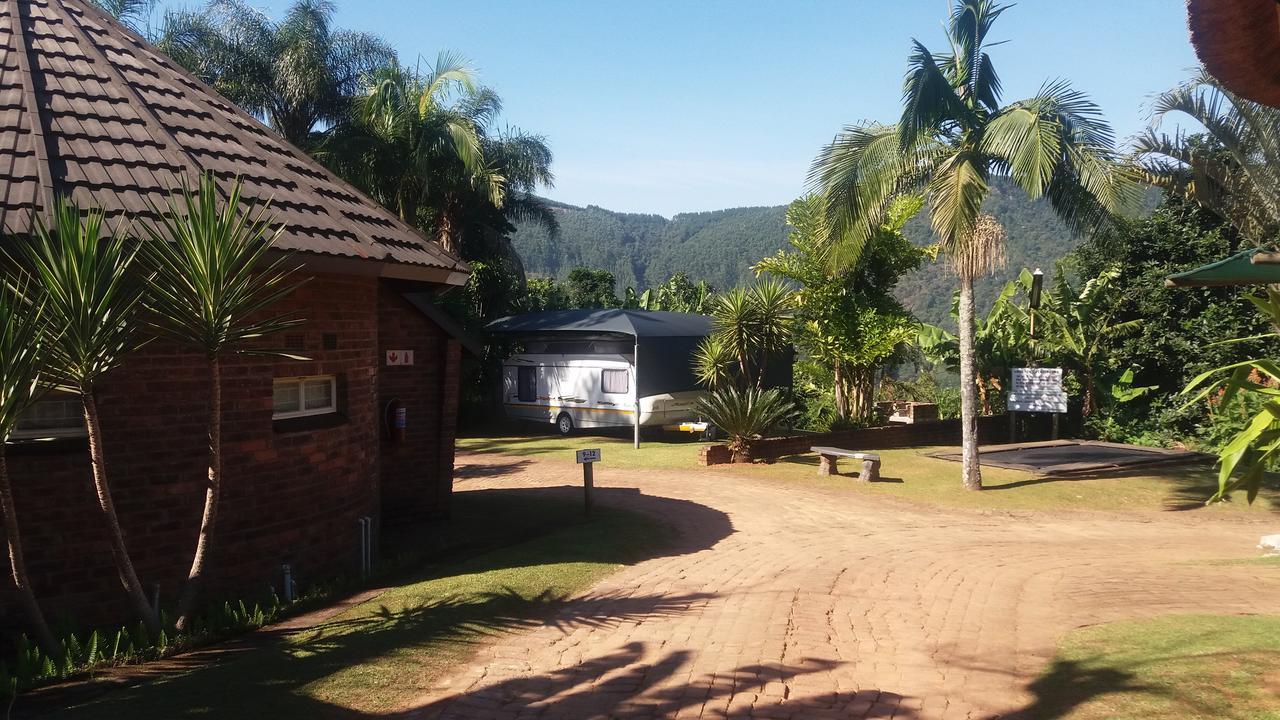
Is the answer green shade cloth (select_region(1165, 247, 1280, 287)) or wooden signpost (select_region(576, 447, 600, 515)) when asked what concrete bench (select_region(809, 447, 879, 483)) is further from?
green shade cloth (select_region(1165, 247, 1280, 287))

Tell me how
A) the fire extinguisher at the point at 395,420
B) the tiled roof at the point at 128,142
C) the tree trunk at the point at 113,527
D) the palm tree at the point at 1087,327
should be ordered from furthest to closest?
1. the palm tree at the point at 1087,327
2. the fire extinguisher at the point at 395,420
3. the tiled roof at the point at 128,142
4. the tree trunk at the point at 113,527

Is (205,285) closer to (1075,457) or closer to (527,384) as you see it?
(1075,457)

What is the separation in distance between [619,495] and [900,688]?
8036mm

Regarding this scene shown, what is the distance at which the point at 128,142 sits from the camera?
22.1ft

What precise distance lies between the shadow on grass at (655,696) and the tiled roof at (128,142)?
3.57 metres

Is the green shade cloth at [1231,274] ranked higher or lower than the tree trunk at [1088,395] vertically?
higher

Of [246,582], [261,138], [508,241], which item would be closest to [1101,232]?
[261,138]

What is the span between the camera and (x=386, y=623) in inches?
251

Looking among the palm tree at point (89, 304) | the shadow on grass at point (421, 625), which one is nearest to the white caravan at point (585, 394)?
the shadow on grass at point (421, 625)

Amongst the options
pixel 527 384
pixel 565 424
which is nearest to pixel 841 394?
pixel 565 424

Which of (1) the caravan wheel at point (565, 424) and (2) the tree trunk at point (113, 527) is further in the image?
(1) the caravan wheel at point (565, 424)

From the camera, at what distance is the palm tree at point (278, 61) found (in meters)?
25.2

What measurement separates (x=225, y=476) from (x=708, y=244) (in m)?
92.6

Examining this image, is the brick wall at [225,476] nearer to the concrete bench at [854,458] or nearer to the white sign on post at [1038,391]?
the concrete bench at [854,458]
